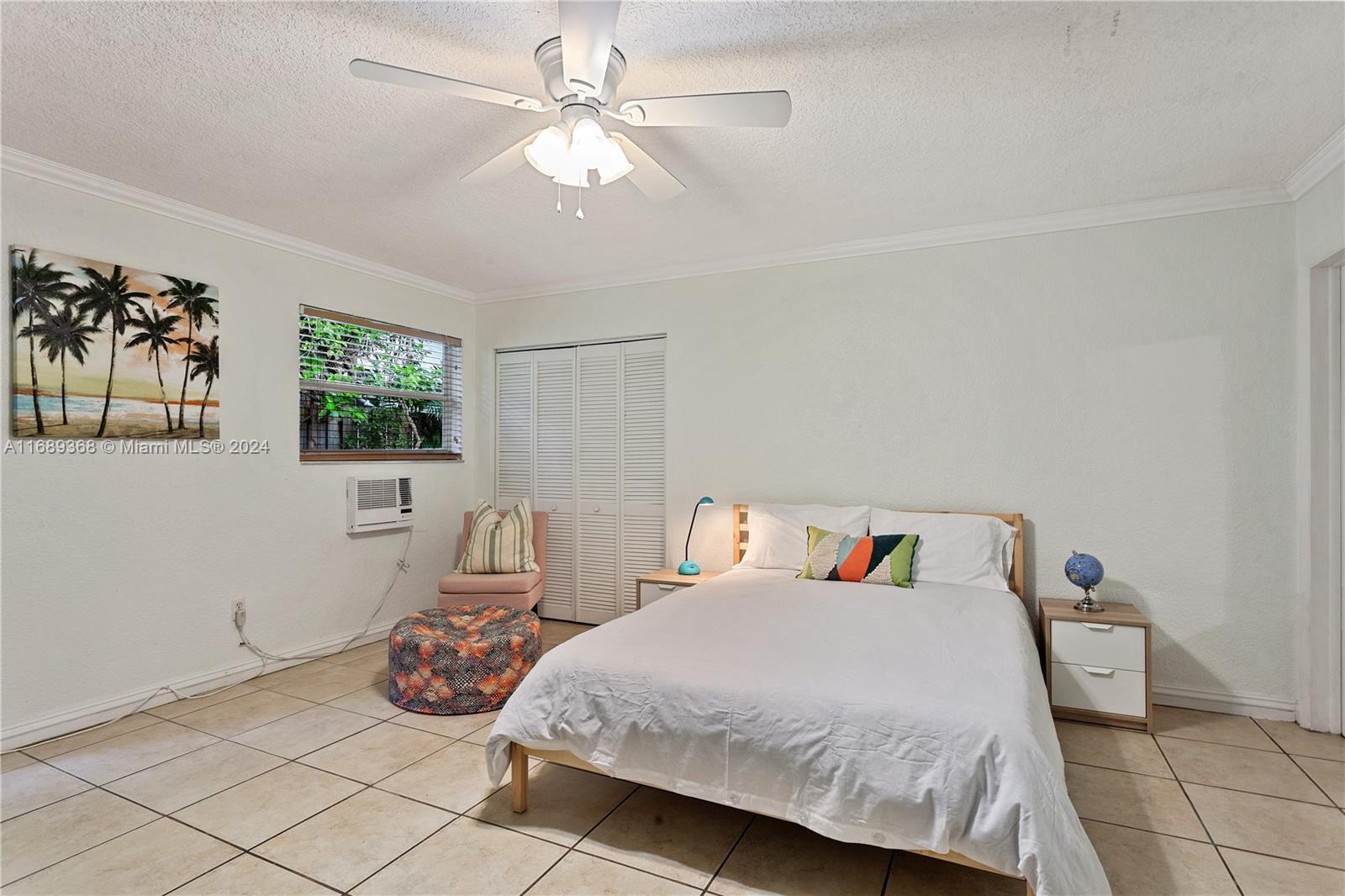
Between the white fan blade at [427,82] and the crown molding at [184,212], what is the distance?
204cm

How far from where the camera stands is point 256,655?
388 centimetres

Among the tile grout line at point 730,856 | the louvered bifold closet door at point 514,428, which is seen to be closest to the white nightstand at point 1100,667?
the tile grout line at point 730,856

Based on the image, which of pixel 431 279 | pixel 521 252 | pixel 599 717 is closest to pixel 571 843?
Result: pixel 599 717

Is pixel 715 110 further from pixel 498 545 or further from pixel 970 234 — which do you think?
pixel 498 545

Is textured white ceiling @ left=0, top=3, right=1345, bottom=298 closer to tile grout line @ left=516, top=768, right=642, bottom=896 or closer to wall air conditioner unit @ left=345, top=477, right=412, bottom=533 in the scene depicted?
wall air conditioner unit @ left=345, top=477, right=412, bottom=533

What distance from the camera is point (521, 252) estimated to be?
433cm

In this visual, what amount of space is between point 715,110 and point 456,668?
271cm

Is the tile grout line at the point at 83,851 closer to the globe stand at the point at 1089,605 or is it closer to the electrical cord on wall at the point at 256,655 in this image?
the electrical cord on wall at the point at 256,655

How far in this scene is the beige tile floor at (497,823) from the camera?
2.06m

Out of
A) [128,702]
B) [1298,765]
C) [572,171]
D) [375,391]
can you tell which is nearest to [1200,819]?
[1298,765]

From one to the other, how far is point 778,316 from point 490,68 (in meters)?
2.47

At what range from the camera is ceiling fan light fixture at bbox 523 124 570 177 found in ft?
7.46

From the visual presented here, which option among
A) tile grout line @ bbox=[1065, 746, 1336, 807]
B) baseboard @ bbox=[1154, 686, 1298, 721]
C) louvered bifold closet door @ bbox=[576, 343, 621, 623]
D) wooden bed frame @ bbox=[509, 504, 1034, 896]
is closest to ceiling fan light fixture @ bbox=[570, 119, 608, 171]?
wooden bed frame @ bbox=[509, 504, 1034, 896]

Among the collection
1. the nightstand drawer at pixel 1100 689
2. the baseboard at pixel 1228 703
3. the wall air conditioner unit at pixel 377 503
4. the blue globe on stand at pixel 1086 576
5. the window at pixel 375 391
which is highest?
the window at pixel 375 391
